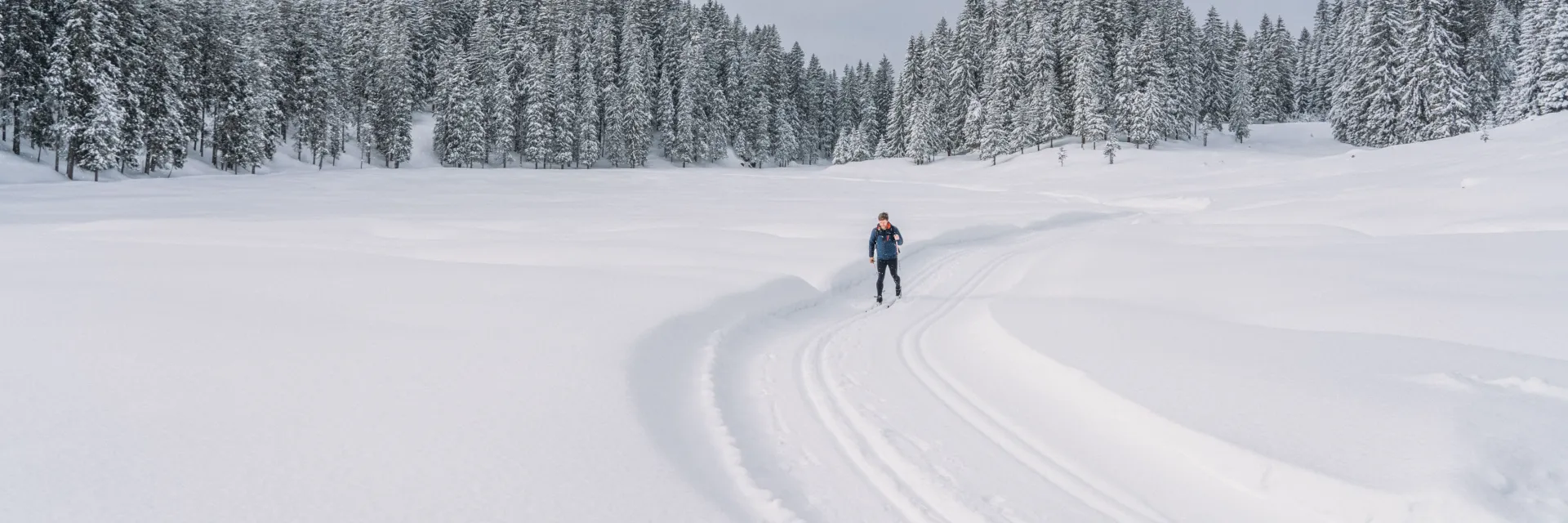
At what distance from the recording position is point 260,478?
13.1ft

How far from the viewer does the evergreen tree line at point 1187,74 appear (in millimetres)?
44688

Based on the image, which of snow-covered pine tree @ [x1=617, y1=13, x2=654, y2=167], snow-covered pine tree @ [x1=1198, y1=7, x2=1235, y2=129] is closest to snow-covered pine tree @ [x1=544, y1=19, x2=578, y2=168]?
snow-covered pine tree @ [x1=617, y1=13, x2=654, y2=167]

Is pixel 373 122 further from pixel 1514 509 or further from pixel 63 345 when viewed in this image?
pixel 1514 509

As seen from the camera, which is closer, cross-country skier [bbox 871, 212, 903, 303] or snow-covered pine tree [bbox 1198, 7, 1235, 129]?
cross-country skier [bbox 871, 212, 903, 303]

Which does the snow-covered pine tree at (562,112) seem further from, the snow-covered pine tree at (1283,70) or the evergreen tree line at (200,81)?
the snow-covered pine tree at (1283,70)

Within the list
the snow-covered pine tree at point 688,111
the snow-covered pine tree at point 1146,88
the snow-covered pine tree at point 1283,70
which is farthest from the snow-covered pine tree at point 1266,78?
the snow-covered pine tree at point 688,111

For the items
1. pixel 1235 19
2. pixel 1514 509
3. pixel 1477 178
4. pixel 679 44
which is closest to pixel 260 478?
pixel 1514 509

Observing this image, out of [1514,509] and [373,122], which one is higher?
[373,122]

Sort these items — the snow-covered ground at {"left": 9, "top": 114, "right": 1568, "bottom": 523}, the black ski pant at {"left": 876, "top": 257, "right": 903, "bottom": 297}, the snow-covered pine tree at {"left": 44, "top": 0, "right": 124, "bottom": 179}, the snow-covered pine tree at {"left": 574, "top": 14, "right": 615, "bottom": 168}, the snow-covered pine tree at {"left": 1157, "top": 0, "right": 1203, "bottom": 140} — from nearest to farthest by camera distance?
the snow-covered ground at {"left": 9, "top": 114, "right": 1568, "bottom": 523} < the black ski pant at {"left": 876, "top": 257, "right": 903, "bottom": 297} < the snow-covered pine tree at {"left": 44, "top": 0, "right": 124, "bottom": 179} < the snow-covered pine tree at {"left": 1157, "top": 0, "right": 1203, "bottom": 140} < the snow-covered pine tree at {"left": 574, "top": 14, "right": 615, "bottom": 168}

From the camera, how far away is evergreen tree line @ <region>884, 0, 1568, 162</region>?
44.7 meters

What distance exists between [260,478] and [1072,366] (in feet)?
20.3

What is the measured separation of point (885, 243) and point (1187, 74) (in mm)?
58146

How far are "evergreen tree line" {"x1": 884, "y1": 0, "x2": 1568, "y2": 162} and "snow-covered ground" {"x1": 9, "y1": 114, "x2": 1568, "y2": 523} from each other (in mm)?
40332

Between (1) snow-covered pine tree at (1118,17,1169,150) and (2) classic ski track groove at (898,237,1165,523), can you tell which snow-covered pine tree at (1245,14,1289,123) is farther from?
(2) classic ski track groove at (898,237,1165,523)
